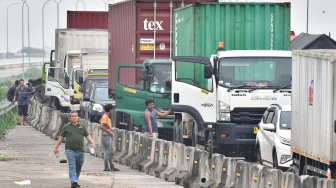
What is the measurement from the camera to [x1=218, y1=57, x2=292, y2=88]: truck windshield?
27.3m

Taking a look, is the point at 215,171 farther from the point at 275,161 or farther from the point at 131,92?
the point at 131,92

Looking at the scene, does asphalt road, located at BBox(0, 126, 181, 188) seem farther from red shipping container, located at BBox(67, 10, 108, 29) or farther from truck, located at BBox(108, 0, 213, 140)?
red shipping container, located at BBox(67, 10, 108, 29)

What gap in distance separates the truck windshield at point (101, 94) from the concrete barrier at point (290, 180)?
26945 mm

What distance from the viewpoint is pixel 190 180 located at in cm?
2316

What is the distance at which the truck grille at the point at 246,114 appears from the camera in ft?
90.1

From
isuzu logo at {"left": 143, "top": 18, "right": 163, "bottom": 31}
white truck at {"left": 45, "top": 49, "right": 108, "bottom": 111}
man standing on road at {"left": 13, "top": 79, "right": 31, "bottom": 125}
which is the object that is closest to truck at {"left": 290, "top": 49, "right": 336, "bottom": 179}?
isuzu logo at {"left": 143, "top": 18, "right": 163, "bottom": 31}

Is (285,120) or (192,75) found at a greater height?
(192,75)

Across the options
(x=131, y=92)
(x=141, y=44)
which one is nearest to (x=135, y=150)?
(x=131, y=92)

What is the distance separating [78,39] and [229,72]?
3051 centimetres

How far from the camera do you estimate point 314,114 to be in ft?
65.9

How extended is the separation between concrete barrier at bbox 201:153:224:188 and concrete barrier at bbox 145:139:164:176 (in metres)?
4.78

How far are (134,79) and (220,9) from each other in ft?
27.5

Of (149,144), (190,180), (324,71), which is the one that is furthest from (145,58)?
(324,71)

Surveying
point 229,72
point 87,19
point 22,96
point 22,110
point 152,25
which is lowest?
point 22,110
